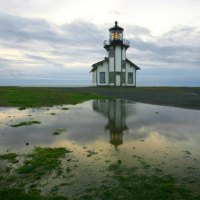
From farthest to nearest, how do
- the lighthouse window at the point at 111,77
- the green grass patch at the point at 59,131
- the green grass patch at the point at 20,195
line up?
the lighthouse window at the point at 111,77 → the green grass patch at the point at 59,131 → the green grass patch at the point at 20,195

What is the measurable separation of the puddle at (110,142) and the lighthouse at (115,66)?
40281 mm

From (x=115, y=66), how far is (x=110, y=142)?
157ft

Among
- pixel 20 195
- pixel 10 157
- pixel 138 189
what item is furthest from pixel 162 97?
pixel 20 195

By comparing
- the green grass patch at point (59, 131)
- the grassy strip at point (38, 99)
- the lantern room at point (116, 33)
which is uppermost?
the lantern room at point (116, 33)

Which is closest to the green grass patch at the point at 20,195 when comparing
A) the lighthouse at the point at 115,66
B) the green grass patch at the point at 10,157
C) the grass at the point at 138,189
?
the grass at the point at 138,189

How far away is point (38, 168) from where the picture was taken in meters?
9.19

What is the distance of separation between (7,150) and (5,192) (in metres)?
4.58

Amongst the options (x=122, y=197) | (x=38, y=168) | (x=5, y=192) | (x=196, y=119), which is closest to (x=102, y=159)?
(x=38, y=168)

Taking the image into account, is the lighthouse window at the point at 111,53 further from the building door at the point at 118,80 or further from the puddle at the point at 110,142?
the puddle at the point at 110,142

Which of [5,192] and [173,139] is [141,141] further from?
[5,192]

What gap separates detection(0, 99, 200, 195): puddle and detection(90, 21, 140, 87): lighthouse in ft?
132

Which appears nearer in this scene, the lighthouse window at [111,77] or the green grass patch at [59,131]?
the green grass patch at [59,131]

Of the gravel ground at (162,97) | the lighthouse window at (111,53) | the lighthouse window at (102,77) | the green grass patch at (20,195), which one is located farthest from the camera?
the lighthouse window at (102,77)

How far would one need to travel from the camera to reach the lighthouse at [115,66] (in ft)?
195
